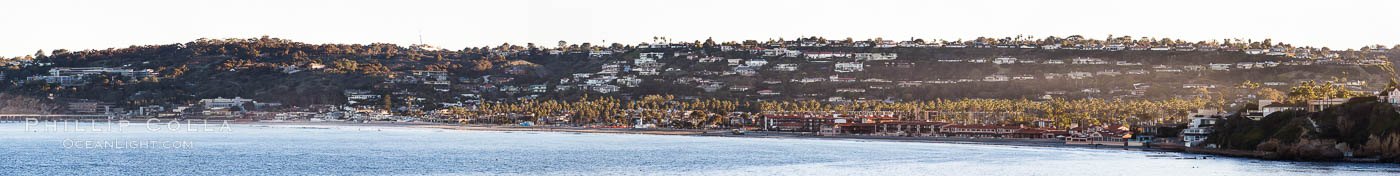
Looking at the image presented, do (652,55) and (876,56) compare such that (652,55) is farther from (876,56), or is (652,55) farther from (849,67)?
(849,67)

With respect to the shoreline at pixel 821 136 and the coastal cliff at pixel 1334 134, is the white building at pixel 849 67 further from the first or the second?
the coastal cliff at pixel 1334 134

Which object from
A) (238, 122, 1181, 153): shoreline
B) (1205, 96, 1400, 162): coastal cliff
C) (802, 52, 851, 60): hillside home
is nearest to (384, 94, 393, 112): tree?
(238, 122, 1181, 153): shoreline

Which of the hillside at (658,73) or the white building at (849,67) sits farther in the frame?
the white building at (849,67)

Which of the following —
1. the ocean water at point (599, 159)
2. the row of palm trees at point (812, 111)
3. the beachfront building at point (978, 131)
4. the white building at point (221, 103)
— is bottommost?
the ocean water at point (599, 159)

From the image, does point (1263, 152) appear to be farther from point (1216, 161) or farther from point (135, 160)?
point (135, 160)

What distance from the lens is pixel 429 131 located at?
111938 millimetres

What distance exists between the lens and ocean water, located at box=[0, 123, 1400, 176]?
54.8 meters

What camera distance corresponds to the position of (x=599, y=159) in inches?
2534

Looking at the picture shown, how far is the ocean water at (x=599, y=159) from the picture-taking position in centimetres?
5484

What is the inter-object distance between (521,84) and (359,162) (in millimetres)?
93250

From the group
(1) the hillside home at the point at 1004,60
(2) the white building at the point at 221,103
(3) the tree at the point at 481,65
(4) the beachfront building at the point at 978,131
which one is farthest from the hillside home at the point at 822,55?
(4) the beachfront building at the point at 978,131

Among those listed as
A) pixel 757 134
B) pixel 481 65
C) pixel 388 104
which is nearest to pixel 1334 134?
pixel 757 134

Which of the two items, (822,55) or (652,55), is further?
(652,55)

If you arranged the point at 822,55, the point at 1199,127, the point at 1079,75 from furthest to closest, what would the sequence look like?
the point at 822,55 < the point at 1079,75 < the point at 1199,127
